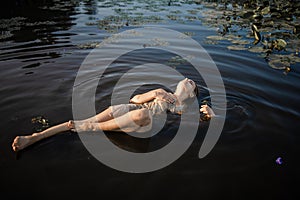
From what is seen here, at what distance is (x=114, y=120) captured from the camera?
4.51 m

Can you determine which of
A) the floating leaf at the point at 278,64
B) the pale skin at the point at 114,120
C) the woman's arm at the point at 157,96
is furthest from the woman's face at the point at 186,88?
the floating leaf at the point at 278,64

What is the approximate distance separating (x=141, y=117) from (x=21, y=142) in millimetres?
1911

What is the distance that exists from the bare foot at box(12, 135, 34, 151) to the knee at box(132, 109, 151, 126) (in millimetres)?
1686

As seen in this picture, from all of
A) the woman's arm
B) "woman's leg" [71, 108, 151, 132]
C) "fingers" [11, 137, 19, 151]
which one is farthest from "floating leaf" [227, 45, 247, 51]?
"fingers" [11, 137, 19, 151]

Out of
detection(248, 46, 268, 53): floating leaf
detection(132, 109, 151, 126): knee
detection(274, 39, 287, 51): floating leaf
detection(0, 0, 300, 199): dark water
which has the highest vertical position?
detection(274, 39, 287, 51): floating leaf

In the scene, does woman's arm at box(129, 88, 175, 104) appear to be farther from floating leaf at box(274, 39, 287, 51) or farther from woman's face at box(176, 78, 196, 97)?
floating leaf at box(274, 39, 287, 51)

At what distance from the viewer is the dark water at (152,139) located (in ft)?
12.4

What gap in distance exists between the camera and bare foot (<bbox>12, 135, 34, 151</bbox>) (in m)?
4.12

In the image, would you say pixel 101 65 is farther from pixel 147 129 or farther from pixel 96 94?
pixel 147 129

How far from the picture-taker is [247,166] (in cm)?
426

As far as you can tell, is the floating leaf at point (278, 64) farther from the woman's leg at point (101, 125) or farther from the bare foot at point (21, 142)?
the bare foot at point (21, 142)

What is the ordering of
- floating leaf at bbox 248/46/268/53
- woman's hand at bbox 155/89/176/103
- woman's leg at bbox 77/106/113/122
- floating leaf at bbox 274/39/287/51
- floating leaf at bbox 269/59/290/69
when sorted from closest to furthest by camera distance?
woman's leg at bbox 77/106/113/122
woman's hand at bbox 155/89/176/103
floating leaf at bbox 269/59/290/69
floating leaf at bbox 248/46/268/53
floating leaf at bbox 274/39/287/51

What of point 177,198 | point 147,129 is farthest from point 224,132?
point 177,198

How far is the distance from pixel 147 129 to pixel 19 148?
6.86 feet
